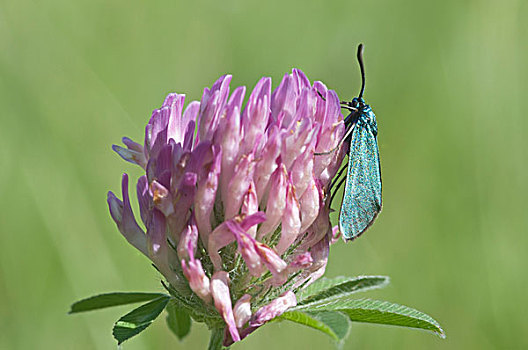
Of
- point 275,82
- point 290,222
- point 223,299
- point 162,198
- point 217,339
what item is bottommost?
point 217,339

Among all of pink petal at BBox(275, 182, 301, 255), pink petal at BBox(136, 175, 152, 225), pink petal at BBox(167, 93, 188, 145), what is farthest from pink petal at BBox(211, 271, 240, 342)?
pink petal at BBox(167, 93, 188, 145)

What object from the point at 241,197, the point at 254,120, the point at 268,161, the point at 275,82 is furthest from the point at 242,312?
the point at 275,82

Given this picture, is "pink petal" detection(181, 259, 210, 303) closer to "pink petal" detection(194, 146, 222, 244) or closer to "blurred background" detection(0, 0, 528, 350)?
"pink petal" detection(194, 146, 222, 244)

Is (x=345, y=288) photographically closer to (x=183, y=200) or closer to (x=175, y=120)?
(x=183, y=200)

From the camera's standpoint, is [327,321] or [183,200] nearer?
[327,321]

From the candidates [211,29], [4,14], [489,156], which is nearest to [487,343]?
[489,156]

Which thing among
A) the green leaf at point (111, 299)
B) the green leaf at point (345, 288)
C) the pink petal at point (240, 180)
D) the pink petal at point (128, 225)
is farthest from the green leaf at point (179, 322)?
the pink petal at point (240, 180)
